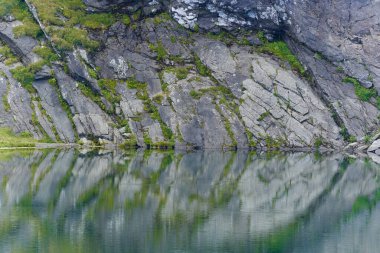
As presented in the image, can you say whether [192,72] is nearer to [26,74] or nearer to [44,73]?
[44,73]

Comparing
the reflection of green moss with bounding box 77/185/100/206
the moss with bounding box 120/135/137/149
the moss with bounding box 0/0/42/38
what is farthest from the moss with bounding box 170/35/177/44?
the reflection of green moss with bounding box 77/185/100/206

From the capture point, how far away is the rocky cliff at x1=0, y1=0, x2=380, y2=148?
8750 cm

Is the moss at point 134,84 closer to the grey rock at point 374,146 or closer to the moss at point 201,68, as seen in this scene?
the moss at point 201,68

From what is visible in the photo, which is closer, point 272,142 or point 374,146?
point 374,146

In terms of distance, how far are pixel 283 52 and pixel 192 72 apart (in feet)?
39.7

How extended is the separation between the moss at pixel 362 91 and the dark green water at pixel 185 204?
18.9m

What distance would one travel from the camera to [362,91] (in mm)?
92062

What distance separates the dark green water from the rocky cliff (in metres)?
12.6

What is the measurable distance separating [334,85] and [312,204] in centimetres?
4382

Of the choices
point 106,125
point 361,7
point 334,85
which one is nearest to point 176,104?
point 106,125

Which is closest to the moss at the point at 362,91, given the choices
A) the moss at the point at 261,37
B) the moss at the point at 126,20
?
the moss at the point at 261,37

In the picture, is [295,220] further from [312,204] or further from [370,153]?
[370,153]

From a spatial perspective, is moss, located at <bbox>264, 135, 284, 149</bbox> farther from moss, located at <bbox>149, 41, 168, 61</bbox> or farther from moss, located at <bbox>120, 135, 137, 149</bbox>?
moss, located at <bbox>149, 41, 168, 61</bbox>

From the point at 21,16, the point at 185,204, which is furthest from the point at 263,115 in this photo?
the point at 185,204
